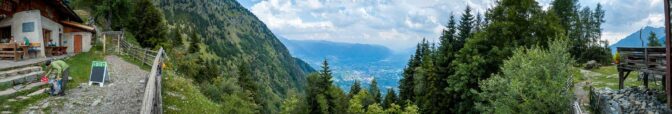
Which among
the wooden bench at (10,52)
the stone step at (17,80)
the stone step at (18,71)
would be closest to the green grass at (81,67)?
the stone step at (17,80)

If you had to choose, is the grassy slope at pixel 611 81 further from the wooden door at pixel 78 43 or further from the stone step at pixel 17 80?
the wooden door at pixel 78 43

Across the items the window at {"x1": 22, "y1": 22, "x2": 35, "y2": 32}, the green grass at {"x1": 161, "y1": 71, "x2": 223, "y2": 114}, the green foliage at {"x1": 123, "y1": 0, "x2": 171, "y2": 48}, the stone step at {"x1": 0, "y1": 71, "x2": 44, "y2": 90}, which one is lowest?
the green grass at {"x1": 161, "y1": 71, "x2": 223, "y2": 114}

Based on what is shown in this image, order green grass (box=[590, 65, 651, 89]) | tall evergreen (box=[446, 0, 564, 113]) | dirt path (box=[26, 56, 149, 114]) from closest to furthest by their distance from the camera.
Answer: dirt path (box=[26, 56, 149, 114])
green grass (box=[590, 65, 651, 89])
tall evergreen (box=[446, 0, 564, 113])

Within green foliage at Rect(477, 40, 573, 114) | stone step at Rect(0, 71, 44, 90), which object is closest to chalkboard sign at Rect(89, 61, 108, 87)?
stone step at Rect(0, 71, 44, 90)

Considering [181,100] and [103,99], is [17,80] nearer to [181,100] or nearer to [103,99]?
[103,99]

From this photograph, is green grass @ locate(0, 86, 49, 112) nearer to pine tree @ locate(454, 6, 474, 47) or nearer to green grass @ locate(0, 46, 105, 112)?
green grass @ locate(0, 46, 105, 112)

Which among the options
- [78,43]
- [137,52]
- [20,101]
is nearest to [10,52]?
[137,52]
